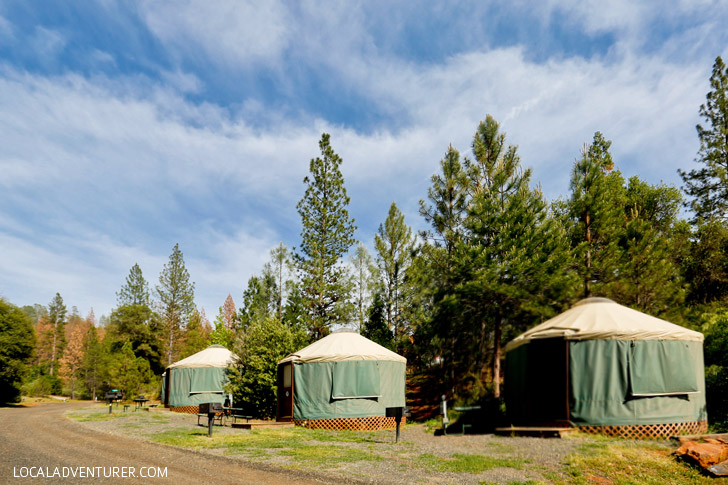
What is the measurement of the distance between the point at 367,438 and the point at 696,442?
642 cm

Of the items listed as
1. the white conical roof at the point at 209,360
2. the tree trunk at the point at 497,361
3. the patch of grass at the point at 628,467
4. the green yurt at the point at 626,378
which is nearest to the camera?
the patch of grass at the point at 628,467

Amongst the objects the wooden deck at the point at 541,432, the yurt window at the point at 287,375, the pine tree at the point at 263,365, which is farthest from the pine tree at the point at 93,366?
the wooden deck at the point at 541,432

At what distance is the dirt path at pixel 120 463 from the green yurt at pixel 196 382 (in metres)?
11.6

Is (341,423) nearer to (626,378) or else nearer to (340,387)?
(340,387)

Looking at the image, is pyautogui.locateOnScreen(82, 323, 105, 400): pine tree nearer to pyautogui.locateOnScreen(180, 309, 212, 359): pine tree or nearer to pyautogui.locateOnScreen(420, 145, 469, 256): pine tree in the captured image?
pyautogui.locateOnScreen(180, 309, 212, 359): pine tree

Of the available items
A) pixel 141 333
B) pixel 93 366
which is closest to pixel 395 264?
pixel 141 333

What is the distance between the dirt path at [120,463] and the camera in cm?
603

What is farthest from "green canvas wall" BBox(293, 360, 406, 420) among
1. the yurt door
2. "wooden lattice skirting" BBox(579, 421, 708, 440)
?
"wooden lattice skirting" BBox(579, 421, 708, 440)

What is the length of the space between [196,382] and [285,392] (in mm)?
8379

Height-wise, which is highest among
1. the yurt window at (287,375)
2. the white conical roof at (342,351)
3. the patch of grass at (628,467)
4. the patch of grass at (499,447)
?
the white conical roof at (342,351)

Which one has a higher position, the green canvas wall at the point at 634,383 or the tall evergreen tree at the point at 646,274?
the tall evergreen tree at the point at 646,274

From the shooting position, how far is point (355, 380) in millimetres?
13875

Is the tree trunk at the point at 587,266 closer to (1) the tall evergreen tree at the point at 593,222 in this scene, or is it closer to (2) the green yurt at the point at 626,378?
(1) the tall evergreen tree at the point at 593,222

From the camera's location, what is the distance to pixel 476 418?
50.0ft
